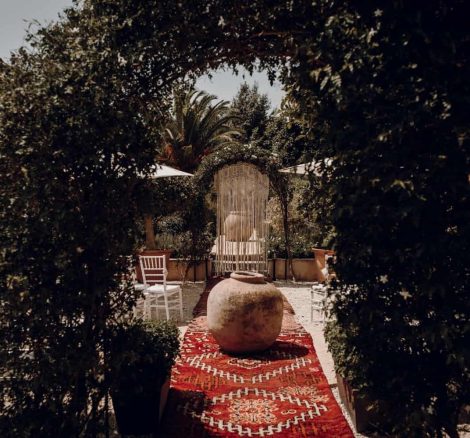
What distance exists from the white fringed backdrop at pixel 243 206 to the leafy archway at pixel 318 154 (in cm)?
762

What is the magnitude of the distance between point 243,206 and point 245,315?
5.95 metres

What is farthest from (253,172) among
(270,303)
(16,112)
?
(16,112)

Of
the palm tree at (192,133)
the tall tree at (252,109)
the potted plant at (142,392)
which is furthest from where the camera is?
the tall tree at (252,109)

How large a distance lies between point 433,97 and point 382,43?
402 mm

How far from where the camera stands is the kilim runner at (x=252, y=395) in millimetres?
3525

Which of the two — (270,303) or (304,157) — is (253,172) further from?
(304,157)

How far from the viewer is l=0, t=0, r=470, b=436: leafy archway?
2.27 metres

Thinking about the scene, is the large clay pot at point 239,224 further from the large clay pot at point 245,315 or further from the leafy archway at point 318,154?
the leafy archway at point 318,154

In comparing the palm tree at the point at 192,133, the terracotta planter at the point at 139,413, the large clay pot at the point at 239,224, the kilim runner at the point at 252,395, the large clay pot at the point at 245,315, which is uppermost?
the palm tree at the point at 192,133

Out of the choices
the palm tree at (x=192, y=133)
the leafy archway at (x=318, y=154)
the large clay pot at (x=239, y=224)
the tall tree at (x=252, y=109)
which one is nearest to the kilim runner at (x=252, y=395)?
the leafy archway at (x=318, y=154)

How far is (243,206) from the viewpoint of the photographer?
427 inches

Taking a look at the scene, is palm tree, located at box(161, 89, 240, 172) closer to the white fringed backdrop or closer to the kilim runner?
the white fringed backdrop

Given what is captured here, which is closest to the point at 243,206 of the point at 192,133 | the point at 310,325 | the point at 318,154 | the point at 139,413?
the point at 310,325

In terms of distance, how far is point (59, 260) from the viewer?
2.62 meters
